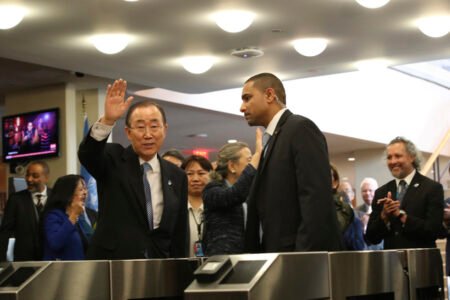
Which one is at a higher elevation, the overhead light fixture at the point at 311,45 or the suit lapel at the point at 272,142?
the overhead light fixture at the point at 311,45

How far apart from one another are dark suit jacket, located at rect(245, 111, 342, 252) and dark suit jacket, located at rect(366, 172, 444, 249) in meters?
1.78

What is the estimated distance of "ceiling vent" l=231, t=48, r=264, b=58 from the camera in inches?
415

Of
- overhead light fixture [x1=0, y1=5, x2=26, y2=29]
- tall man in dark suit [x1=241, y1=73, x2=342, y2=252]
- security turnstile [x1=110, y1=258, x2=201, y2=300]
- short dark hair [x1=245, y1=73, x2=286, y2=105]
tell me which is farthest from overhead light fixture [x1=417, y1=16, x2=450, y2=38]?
security turnstile [x1=110, y1=258, x2=201, y2=300]

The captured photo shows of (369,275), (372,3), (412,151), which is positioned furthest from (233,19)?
(369,275)

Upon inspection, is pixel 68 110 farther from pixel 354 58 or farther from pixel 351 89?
pixel 351 89

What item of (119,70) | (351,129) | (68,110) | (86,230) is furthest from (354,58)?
(351,129)

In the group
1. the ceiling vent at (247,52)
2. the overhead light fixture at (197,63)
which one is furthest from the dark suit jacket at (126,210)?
the overhead light fixture at (197,63)

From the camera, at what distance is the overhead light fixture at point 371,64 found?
1130cm

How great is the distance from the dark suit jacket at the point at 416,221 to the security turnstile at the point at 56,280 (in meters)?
2.77

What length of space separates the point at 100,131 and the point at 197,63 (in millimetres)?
6779

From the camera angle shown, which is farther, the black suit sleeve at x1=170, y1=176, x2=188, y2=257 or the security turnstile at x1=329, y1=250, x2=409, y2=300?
the black suit sleeve at x1=170, y1=176, x2=188, y2=257

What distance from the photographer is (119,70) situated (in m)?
11.4

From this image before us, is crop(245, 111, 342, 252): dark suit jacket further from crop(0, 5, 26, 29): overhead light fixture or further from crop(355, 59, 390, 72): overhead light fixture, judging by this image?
crop(355, 59, 390, 72): overhead light fixture

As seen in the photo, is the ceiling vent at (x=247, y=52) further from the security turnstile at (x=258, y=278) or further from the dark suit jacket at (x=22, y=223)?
the security turnstile at (x=258, y=278)
